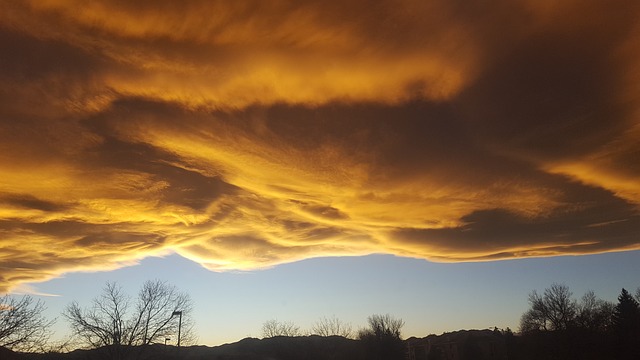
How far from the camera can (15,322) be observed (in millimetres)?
33500

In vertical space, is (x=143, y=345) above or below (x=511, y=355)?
above

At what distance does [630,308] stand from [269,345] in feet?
206

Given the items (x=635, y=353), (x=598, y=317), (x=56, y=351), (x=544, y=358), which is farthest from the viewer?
(x=598, y=317)

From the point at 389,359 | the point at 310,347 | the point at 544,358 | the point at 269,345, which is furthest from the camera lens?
the point at 269,345

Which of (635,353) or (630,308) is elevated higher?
(630,308)

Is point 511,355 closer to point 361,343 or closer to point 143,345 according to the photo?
point 361,343

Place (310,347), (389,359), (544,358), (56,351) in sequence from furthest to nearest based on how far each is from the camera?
1. (310,347)
2. (544,358)
3. (389,359)
4. (56,351)

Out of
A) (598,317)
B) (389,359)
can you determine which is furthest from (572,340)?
(389,359)

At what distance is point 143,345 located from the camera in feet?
151

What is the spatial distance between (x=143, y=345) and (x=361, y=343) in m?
38.2

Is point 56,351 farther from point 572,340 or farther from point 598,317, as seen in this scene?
point 598,317

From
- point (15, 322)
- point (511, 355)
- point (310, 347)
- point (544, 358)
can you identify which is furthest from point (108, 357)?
point (511, 355)

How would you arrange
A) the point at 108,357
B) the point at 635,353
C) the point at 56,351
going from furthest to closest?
the point at 635,353 < the point at 108,357 < the point at 56,351

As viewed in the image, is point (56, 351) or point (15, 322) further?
point (56, 351)
